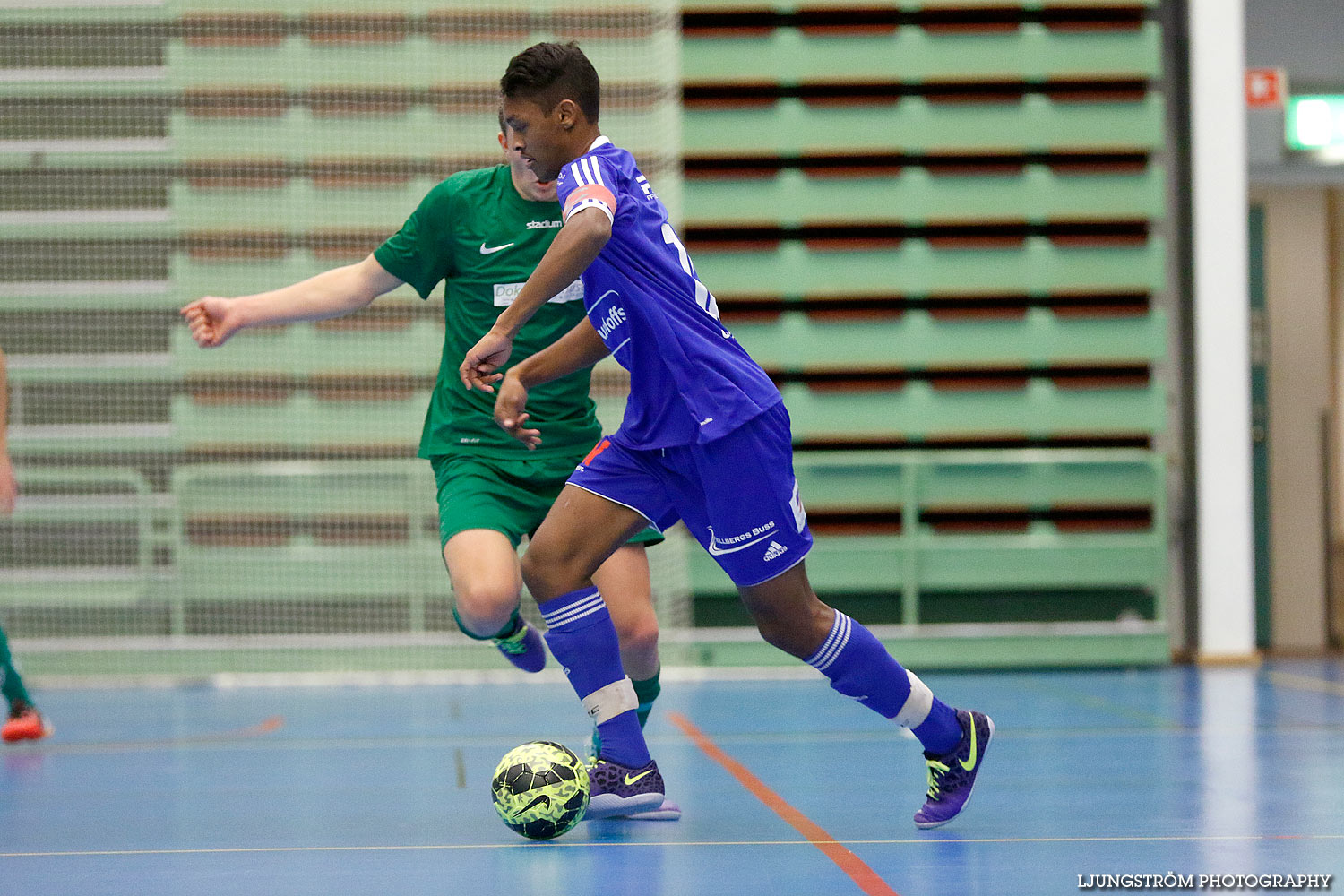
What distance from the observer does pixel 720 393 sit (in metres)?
2.95

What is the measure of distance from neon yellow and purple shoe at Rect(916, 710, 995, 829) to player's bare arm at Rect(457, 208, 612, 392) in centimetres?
131

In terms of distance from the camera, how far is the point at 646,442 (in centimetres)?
303

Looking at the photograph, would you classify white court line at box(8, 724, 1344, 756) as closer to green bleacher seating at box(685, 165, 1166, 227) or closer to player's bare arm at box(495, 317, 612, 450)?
player's bare arm at box(495, 317, 612, 450)

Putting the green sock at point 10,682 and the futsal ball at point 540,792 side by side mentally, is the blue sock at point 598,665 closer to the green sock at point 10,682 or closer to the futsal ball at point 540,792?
the futsal ball at point 540,792

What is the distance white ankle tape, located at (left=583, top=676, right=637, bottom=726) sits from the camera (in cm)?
320

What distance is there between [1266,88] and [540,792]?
8242 millimetres

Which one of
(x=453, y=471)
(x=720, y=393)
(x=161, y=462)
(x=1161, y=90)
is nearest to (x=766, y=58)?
(x=1161, y=90)

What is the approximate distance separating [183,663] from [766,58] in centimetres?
488

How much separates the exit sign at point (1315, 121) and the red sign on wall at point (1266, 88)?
9 cm

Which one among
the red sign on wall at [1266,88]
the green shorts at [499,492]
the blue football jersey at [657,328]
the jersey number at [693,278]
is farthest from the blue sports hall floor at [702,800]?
the red sign on wall at [1266,88]

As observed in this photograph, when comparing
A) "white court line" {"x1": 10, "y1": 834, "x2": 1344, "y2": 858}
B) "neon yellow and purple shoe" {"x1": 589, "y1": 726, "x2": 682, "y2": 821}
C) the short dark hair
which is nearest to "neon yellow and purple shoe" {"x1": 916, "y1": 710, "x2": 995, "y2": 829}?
"white court line" {"x1": 10, "y1": 834, "x2": 1344, "y2": 858}

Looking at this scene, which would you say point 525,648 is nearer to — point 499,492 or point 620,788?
point 499,492

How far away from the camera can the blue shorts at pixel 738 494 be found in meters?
2.94

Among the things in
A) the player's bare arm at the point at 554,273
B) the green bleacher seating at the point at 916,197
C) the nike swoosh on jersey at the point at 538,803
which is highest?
the green bleacher seating at the point at 916,197
